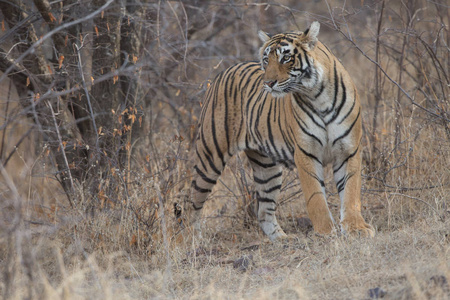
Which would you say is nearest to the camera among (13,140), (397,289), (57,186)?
(397,289)

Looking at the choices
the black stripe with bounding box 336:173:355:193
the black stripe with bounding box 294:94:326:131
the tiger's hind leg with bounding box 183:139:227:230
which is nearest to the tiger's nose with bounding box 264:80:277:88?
the black stripe with bounding box 294:94:326:131

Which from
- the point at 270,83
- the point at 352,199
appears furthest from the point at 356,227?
the point at 270,83

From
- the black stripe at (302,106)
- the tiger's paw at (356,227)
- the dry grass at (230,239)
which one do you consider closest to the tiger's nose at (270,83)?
the black stripe at (302,106)

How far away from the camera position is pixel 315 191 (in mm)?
4996

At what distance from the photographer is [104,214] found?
5.10m

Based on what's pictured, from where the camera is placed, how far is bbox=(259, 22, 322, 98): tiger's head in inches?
189

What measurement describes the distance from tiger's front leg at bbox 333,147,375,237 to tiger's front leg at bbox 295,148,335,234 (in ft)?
0.48

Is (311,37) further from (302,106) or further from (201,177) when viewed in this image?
(201,177)

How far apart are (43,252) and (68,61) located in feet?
6.52

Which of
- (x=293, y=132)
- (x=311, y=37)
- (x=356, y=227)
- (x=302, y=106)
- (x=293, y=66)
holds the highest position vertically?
(x=311, y=37)

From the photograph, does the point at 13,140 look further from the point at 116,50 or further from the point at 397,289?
the point at 397,289

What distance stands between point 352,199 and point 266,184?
56.4 inches

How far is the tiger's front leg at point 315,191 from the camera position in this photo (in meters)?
4.95

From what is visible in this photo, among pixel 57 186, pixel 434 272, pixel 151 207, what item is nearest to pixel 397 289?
pixel 434 272
